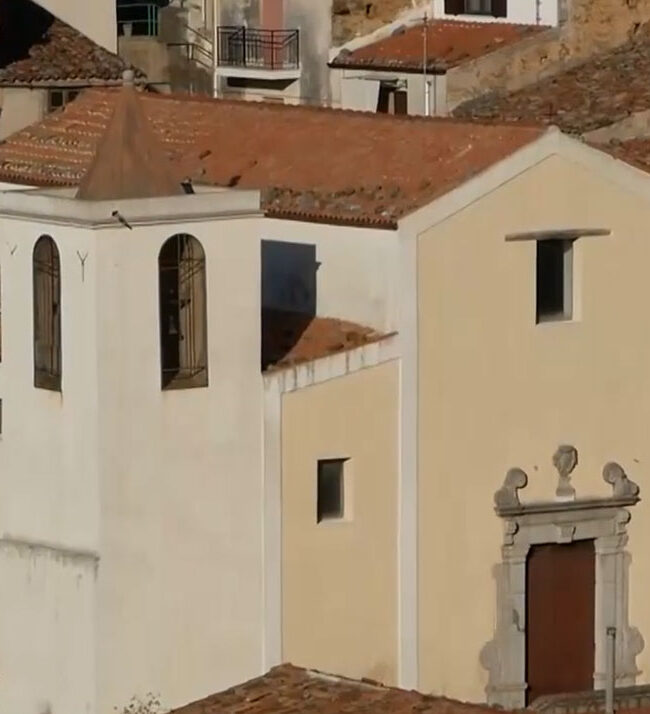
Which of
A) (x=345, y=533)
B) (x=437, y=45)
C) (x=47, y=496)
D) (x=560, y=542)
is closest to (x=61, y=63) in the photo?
(x=437, y=45)

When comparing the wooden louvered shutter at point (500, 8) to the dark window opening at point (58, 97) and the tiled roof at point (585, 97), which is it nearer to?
the tiled roof at point (585, 97)

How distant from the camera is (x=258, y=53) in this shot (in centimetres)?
5028

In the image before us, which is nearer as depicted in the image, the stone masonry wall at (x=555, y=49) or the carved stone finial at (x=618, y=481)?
the carved stone finial at (x=618, y=481)

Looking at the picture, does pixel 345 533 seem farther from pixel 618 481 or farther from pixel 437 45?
pixel 437 45

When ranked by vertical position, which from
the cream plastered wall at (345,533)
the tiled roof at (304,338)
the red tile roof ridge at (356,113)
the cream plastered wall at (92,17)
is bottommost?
the cream plastered wall at (345,533)

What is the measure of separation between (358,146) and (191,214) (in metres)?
3.78

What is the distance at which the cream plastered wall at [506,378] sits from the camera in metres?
32.3

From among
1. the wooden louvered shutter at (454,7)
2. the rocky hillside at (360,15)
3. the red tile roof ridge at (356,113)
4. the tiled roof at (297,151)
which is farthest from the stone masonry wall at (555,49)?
the tiled roof at (297,151)

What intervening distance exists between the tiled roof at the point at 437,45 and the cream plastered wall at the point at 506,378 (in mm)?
11383

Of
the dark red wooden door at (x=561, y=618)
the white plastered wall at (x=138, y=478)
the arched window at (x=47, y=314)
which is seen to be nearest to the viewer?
the white plastered wall at (x=138, y=478)

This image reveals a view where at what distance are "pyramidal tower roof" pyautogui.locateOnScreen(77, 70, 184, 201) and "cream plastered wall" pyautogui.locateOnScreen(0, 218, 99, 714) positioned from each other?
53 cm

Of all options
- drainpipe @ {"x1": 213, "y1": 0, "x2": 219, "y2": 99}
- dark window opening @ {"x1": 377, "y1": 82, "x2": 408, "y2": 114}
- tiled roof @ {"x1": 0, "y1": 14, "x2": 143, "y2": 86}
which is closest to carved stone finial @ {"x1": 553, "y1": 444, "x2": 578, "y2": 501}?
tiled roof @ {"x1": 0, "y1": 14, "x2": 143, "y2": 86}

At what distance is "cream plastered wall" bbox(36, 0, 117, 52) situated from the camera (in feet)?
156

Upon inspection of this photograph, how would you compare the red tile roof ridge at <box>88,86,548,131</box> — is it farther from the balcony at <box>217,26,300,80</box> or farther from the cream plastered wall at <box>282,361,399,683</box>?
the balcony at <box>217,26,300,80</box>
